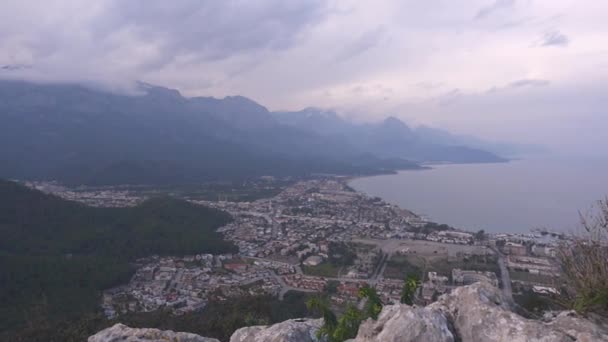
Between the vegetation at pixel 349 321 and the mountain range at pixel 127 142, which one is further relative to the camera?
the mountain range at pixel 127 142

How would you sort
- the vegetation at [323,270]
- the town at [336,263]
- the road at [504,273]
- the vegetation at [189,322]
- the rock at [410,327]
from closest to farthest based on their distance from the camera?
the rock at [410,327], the vegetation at [189,322], the town at [336,263], the road at [504,273], the vegetation at [323,270]

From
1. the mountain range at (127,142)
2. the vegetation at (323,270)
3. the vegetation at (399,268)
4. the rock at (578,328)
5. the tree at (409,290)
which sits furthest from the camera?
the mountain range at (127,142)

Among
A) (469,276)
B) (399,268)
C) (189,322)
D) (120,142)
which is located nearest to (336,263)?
(399,268)

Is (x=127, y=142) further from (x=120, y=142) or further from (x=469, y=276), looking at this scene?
(x=469, y=276)

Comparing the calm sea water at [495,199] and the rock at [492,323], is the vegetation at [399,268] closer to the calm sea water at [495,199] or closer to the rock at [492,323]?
the calm sea water at [495,199]

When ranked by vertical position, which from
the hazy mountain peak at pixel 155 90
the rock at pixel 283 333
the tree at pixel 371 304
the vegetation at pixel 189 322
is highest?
the hazy mountain peak at pixel 155 90

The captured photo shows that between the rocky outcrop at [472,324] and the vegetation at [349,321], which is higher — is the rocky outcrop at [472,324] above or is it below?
above

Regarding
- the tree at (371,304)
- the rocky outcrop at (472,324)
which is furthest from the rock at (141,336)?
the rocky outcrop at (472,324)

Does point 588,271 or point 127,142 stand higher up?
point 127,142
